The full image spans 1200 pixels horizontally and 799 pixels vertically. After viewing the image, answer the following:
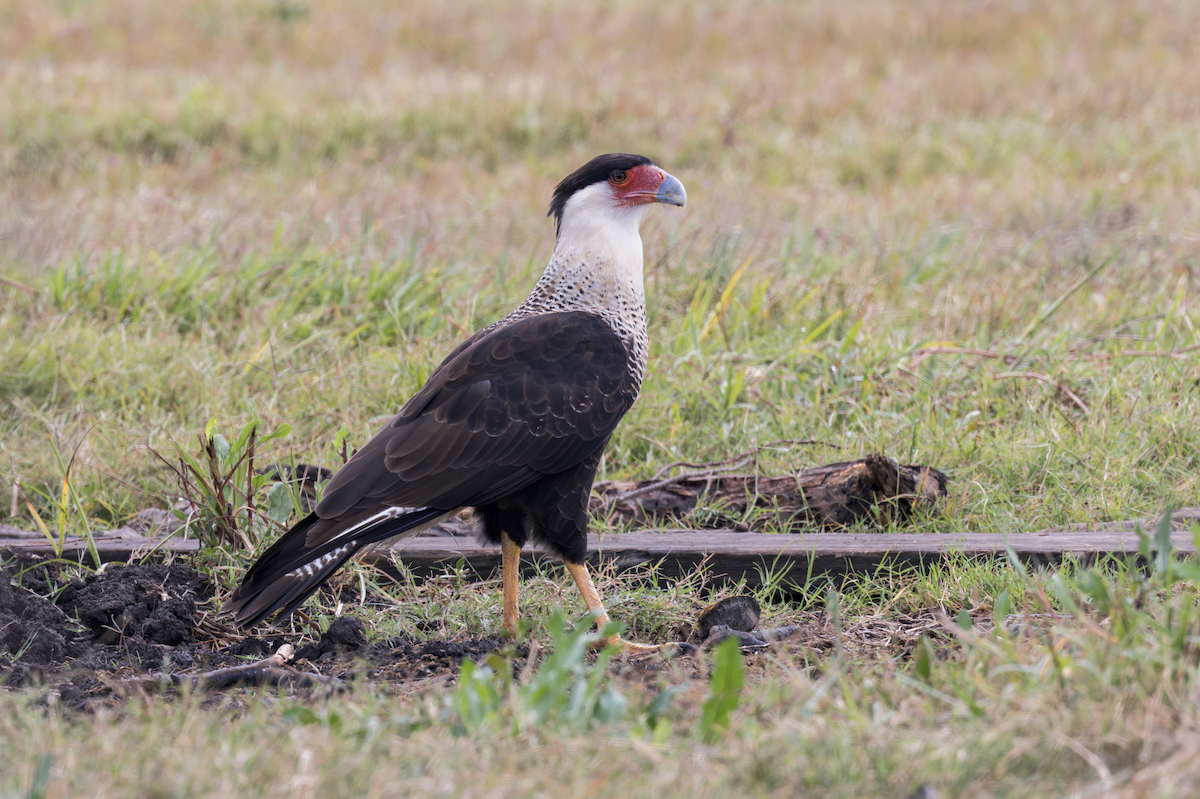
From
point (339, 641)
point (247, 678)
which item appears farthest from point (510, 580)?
point (247, 678)

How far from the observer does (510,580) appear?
3465mm

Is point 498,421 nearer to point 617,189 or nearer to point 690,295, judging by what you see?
point 617,189

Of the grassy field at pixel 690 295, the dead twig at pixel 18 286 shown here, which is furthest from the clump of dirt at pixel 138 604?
the dead twig at pixel 18 286

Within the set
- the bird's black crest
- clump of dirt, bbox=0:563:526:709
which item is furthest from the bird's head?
clump of dirt, bbox=0:563:526:709

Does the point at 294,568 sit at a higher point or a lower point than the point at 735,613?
higher

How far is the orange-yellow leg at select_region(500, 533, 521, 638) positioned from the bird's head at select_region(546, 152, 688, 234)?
44.7 inches

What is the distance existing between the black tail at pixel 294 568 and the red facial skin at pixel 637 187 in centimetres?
142

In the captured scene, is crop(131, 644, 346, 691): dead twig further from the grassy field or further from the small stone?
the small stone

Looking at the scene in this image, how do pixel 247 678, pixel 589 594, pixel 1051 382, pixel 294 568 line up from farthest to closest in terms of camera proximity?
pixel 1051 382
pixel 589 594
pixel 294 568
pixel 247 678

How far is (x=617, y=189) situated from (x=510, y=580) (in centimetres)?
137

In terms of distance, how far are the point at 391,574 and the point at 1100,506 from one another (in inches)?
96.4

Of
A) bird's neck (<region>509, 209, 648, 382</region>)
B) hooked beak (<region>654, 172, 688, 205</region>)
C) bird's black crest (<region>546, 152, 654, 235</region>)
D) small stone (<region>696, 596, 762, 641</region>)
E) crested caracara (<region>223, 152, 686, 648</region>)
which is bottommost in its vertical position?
small stone (<region>696, 596, 762, 641</region>)

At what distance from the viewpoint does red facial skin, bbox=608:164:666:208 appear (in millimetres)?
3904

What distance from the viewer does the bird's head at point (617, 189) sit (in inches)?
→ 153
